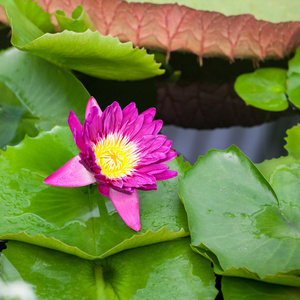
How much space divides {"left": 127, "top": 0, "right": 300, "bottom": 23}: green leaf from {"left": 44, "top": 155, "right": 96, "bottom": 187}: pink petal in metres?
0.72

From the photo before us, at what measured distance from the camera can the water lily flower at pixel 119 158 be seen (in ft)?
2.69

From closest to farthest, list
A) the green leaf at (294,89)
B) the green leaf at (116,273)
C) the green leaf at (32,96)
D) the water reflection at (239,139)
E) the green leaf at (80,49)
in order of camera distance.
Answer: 1. the green leaf at (116,273)
2. the green leaf at (80,49)
3. the green leaf at (32,96)
4. the water reflection at (239,139)
5. the green leaf at (294,89)

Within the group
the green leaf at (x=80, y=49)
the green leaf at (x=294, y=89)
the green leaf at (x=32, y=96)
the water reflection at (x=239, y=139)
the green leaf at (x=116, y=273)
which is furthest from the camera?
the green leaf at (x=294, y=89)

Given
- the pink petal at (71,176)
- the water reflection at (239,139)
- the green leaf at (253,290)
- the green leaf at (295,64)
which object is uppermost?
the green leaf at (295,64)

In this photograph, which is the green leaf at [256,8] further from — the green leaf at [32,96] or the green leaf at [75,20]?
the green leaf at [32,96]

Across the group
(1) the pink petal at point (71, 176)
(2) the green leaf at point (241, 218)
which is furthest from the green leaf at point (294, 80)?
(1) the pink petal at point (71, 176)

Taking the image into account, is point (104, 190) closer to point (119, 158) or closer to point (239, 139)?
point (119, 158)

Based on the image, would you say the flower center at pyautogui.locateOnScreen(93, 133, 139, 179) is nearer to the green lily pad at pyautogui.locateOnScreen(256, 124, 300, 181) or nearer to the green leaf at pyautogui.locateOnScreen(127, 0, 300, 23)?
the green lily pad at pyautogui.locateOnScreen(256, 124, 300, 181)

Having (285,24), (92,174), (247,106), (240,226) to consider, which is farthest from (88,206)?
(285,24)

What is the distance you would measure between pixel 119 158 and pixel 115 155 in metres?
0.01

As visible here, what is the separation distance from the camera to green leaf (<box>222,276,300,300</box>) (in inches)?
30.7

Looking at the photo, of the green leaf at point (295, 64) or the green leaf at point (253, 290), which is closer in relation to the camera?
the green leaf at point (253, 290)

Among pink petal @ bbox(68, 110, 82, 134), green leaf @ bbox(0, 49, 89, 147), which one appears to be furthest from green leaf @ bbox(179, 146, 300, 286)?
green leaf @ bbox(0, 49, 89, 147)

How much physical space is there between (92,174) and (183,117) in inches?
24.0
